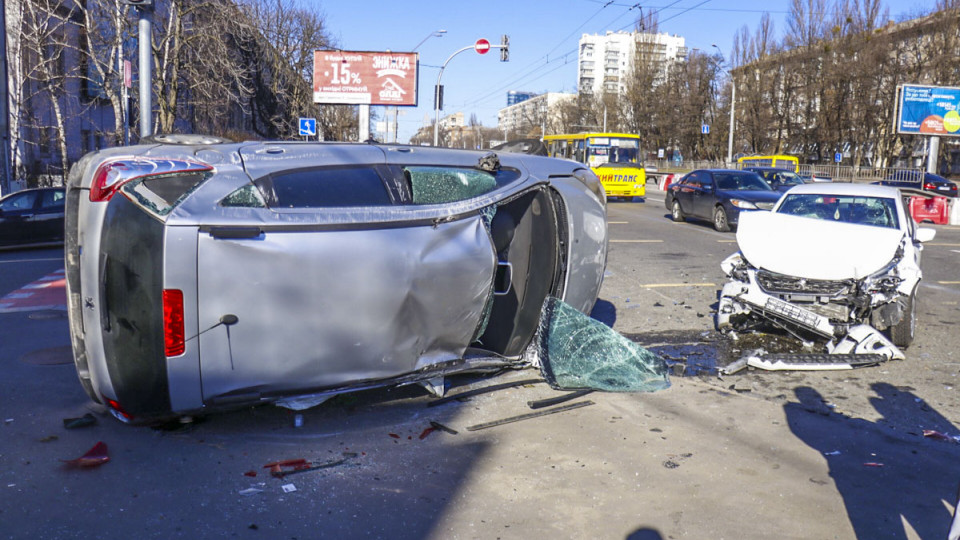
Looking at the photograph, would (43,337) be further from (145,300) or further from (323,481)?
(323,481)

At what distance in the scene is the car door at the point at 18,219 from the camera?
1559 cm

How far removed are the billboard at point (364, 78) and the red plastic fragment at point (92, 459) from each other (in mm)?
Result: 32308

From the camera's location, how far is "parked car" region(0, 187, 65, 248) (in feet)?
51.3

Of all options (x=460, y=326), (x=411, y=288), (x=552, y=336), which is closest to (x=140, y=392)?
(x=411, y=288)

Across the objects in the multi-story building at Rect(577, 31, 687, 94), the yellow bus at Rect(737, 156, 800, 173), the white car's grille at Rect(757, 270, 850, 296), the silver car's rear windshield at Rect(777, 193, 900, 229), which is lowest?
the white car's grille at Rect(757, 270, 850, 296)

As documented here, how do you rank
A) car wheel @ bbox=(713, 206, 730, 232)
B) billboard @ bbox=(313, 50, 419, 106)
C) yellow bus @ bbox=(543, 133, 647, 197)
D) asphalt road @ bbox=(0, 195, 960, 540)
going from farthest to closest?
billboard @ bbox=(313, 50, 419, 106)
yellow bus @ bbox=(543, 133, 647, 197)
car wheel @ bbox=(713, 206, 730, 232)
asphalt road @ bbox=(0, 195, 960, 540)

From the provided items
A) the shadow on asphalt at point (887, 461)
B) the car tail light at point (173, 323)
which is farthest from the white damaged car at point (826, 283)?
the car tail light at point (173, 323)

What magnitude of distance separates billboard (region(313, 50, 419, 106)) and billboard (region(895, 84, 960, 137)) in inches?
898

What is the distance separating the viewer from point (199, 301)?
4.28 m

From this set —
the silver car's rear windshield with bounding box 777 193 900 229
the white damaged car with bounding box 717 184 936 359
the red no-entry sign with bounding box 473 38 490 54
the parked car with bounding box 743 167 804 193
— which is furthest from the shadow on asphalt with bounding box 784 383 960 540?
the red no-entry sign with bounding box 473 38 490 54

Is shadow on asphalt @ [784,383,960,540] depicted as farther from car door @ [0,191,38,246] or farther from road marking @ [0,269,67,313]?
car door @ [0,191,38,246]

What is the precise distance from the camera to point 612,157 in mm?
35188

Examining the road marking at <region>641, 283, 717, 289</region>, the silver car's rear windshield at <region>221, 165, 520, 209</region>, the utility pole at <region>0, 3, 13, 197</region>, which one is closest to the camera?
the silver car's rear windshield at <region>221, 165, 520, 209</region>

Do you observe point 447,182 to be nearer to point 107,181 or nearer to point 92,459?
point 107,181
